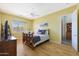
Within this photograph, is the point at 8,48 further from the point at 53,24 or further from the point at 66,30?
the point at 66,30

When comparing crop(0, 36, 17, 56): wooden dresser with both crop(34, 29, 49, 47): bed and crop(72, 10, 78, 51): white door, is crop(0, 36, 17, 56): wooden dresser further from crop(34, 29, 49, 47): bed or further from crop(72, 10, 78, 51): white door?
crop(72, 10, 78, 51): white door

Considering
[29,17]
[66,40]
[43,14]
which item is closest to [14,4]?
[29,17]

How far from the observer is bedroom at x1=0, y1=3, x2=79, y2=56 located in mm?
2100

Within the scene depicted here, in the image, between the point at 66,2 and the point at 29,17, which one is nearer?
the point at 66,2

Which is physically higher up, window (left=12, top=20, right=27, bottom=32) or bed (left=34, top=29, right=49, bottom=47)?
window (left=12, top=20, right=27, bottom=32)

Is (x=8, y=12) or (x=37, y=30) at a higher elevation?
(x=8, y=12)

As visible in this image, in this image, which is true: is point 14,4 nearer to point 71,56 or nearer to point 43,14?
point 43,14

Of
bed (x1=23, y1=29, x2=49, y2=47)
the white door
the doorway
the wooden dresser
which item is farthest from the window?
the white door

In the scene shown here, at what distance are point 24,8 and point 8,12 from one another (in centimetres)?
34

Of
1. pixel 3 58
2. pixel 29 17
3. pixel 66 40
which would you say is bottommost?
pixel 3 58

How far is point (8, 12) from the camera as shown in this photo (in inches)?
82.7

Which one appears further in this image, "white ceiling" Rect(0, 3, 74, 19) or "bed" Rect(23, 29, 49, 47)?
"bed" Rect(23, 29, 49, 47)

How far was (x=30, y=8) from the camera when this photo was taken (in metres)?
2.12

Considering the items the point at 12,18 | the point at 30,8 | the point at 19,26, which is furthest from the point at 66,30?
the point at 12,18
